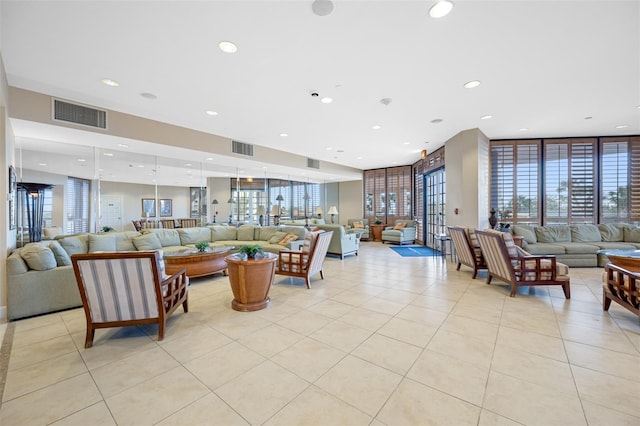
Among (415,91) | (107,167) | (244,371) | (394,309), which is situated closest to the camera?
(244,371)

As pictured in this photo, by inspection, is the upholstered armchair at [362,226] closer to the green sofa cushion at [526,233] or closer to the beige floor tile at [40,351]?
the green sofa cushion at [526,233]

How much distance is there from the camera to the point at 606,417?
160cm

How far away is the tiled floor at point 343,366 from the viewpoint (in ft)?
5.46

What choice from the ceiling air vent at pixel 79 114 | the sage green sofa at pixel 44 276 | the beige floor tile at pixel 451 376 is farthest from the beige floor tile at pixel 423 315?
the ceiling air vent at pixel 79 114

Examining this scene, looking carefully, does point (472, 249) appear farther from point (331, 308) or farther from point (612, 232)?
point (612, 232)

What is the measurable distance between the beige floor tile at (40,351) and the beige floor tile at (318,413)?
2.28m

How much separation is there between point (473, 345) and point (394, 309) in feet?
3.37

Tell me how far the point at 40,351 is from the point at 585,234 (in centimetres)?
929

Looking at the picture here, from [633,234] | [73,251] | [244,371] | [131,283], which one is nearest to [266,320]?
[244,371]

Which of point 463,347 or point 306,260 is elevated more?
point 306,260

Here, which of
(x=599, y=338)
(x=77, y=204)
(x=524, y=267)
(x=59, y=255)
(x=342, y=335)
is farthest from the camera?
(x=77, y=204)

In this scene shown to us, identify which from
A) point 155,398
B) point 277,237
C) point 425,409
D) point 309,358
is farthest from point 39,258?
point 425,409

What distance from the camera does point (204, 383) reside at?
1.96m

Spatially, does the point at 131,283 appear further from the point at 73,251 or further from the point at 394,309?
the point at 394,309
